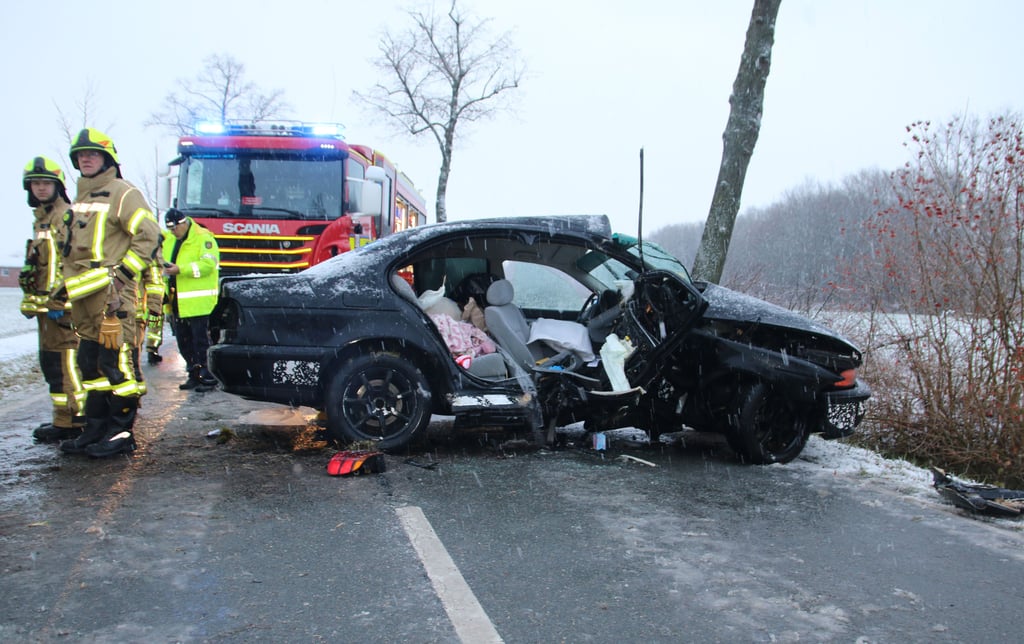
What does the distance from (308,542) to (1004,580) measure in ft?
9.90

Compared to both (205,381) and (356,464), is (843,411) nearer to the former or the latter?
(356,464)

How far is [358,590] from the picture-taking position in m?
3.02

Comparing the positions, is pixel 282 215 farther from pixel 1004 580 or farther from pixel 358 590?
pixel 1004 580

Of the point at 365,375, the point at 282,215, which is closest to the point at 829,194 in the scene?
the point at 282,215

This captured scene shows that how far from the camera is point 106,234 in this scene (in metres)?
5.00

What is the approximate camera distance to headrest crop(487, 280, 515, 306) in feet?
19.6

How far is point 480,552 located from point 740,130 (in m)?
6.73

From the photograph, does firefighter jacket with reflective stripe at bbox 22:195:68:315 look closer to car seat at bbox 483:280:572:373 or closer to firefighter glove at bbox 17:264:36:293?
firefighter glove at bbox 17:264:36:293

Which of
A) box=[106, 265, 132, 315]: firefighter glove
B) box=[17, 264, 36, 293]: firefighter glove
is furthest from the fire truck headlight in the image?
box=[106, 265, 132, 315]: firefighter glove

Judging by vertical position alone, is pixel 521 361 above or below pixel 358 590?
above

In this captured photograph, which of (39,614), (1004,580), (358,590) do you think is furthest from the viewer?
(1004,580)

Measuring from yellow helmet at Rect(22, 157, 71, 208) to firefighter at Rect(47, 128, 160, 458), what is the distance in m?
0.67

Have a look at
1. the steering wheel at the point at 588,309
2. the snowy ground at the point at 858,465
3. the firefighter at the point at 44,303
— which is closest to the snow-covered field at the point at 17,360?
the snowy ground at the point at 858,465

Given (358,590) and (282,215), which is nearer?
(358,590)
